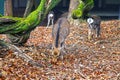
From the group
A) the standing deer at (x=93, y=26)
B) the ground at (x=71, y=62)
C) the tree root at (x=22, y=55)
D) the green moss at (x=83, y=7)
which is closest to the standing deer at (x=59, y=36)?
the ground at (x=71, y=62)

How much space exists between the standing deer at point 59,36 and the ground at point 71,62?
0.32m

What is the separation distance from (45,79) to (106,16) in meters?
15.2

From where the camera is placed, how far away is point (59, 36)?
10.4 meters

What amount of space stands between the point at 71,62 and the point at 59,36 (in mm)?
767

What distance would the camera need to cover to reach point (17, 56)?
31.8 feet

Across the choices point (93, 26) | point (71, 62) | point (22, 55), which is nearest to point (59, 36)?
point (71, 62)

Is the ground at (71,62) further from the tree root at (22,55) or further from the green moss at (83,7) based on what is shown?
the green moss at (83,7)

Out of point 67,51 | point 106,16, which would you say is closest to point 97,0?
point 106,16

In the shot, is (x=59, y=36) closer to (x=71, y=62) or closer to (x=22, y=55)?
(x=71, y=62)

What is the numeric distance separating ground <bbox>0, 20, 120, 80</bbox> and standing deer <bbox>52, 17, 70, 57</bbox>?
1.06ft

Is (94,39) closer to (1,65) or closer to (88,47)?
(88,47)

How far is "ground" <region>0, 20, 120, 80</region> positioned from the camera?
29.7ft

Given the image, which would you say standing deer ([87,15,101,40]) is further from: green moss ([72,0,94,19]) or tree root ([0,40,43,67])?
tree root ([0,40,43,67])

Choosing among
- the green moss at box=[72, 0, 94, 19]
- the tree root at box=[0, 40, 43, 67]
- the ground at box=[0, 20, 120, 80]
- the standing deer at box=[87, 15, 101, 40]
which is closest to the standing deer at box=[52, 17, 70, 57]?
the ground at box=[0, 20, 120, 80]
